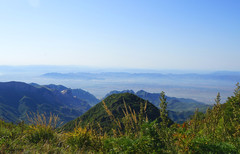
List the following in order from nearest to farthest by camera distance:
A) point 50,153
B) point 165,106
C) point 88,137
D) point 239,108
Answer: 1. point 165,106
2. point 239,108
3. point 50,153
4. point 88,137

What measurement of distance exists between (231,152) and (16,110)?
229 metres

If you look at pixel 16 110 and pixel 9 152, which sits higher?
pixel 9 152

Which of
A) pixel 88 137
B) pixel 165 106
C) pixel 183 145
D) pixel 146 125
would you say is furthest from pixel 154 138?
pixel 88 137

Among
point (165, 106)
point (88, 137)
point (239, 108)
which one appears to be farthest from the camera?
point (88, 137)

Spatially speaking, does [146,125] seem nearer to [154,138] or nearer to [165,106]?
[154,138]

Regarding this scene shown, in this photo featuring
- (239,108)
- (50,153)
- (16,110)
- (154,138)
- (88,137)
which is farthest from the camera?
(16,110)

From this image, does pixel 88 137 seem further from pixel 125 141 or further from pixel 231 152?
pixel 231 152

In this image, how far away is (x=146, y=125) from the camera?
146 inches

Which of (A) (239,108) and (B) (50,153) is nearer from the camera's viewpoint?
(A) (239,108)

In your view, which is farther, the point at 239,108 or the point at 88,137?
the point at 88,137

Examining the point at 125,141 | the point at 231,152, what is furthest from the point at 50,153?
the point at 231,152

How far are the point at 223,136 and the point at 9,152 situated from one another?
4626 millimetres

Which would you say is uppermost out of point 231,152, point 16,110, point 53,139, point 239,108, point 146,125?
point 239,108

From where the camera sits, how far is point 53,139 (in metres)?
4.91
